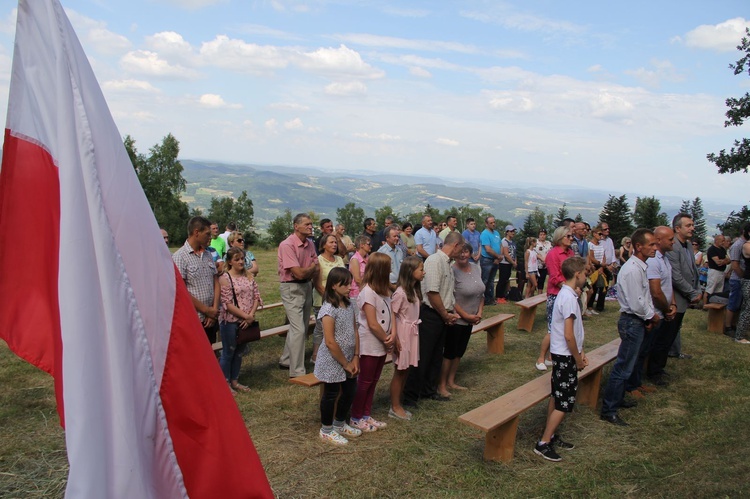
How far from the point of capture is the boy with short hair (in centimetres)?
487

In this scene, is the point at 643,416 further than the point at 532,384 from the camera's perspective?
Yes

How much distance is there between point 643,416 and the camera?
6125mm

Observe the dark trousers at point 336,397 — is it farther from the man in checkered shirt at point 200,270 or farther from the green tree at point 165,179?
the green tree at point 165,179

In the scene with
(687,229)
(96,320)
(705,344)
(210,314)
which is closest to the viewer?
(96,320)

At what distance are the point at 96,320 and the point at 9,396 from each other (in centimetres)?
531

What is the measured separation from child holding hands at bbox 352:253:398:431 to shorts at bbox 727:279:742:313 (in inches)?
278

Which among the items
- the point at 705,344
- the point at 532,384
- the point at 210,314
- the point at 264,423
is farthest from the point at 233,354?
the point at 705,344

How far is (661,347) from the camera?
712 cm

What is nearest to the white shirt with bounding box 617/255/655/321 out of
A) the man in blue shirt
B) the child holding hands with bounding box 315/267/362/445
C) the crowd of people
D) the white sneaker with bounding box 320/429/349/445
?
the crowd of people

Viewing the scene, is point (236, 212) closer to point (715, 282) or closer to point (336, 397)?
point (715, 282)

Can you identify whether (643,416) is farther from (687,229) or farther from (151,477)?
(151,477)

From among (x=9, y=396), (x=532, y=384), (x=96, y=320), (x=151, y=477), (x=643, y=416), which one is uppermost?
(x=96, y=320)

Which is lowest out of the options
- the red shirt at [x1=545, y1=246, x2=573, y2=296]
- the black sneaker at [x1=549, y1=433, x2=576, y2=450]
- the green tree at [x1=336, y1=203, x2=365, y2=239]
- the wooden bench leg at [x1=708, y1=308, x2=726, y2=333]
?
the green tree at [x1=336, y1=203, x2=365, y2=239]

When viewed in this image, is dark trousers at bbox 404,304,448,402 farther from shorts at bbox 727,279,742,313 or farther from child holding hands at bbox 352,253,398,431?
shorts at bbox 727,279,742,313
